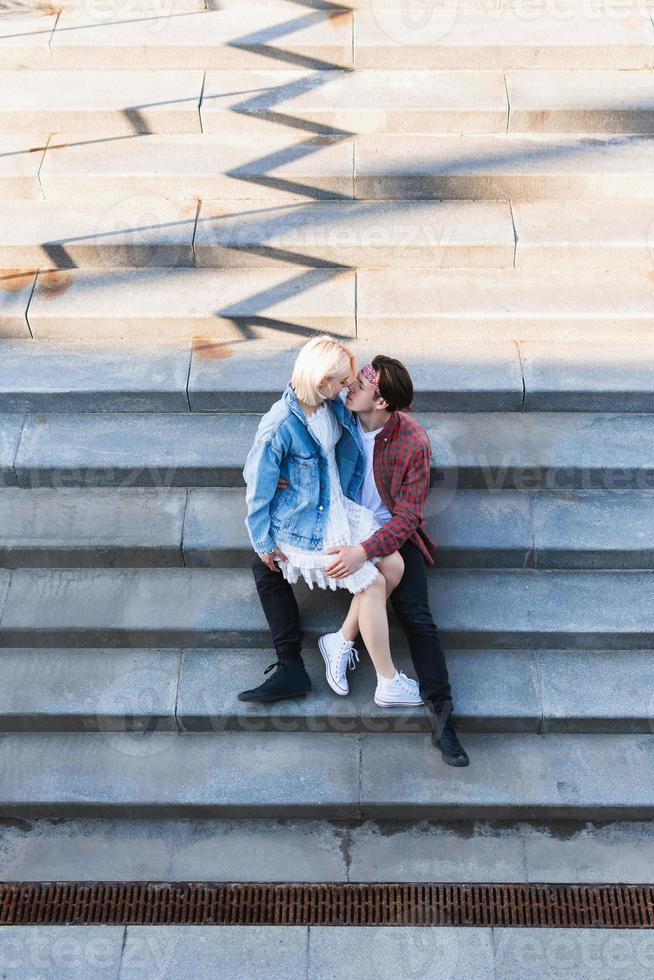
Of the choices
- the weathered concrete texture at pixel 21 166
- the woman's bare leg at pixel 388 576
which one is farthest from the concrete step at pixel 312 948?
the weathered concrete texture at pixel 21 166

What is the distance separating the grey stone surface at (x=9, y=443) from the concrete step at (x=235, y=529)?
4.4 inches

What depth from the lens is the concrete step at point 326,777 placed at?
4555 millimetres

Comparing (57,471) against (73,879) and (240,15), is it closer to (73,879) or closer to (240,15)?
(73,879)

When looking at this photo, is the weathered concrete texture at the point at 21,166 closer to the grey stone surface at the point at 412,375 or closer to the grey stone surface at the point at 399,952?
the grey stone surface at the point at 412,375

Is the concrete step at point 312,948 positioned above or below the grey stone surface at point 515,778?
below

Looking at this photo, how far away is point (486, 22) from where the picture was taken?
235 inches

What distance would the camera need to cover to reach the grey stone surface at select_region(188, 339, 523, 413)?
16.9 feet

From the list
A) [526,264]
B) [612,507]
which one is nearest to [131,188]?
[526,264]

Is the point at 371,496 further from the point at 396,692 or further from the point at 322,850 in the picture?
the point at 322,850

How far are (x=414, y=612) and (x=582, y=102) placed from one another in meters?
3.26

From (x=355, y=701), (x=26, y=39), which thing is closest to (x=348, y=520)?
(x=355, y=701)

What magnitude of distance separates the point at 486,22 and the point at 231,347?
2631 millimetres

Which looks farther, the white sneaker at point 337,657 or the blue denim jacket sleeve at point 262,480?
the white sneaker at point 337,657

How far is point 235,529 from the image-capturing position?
4965 mm
